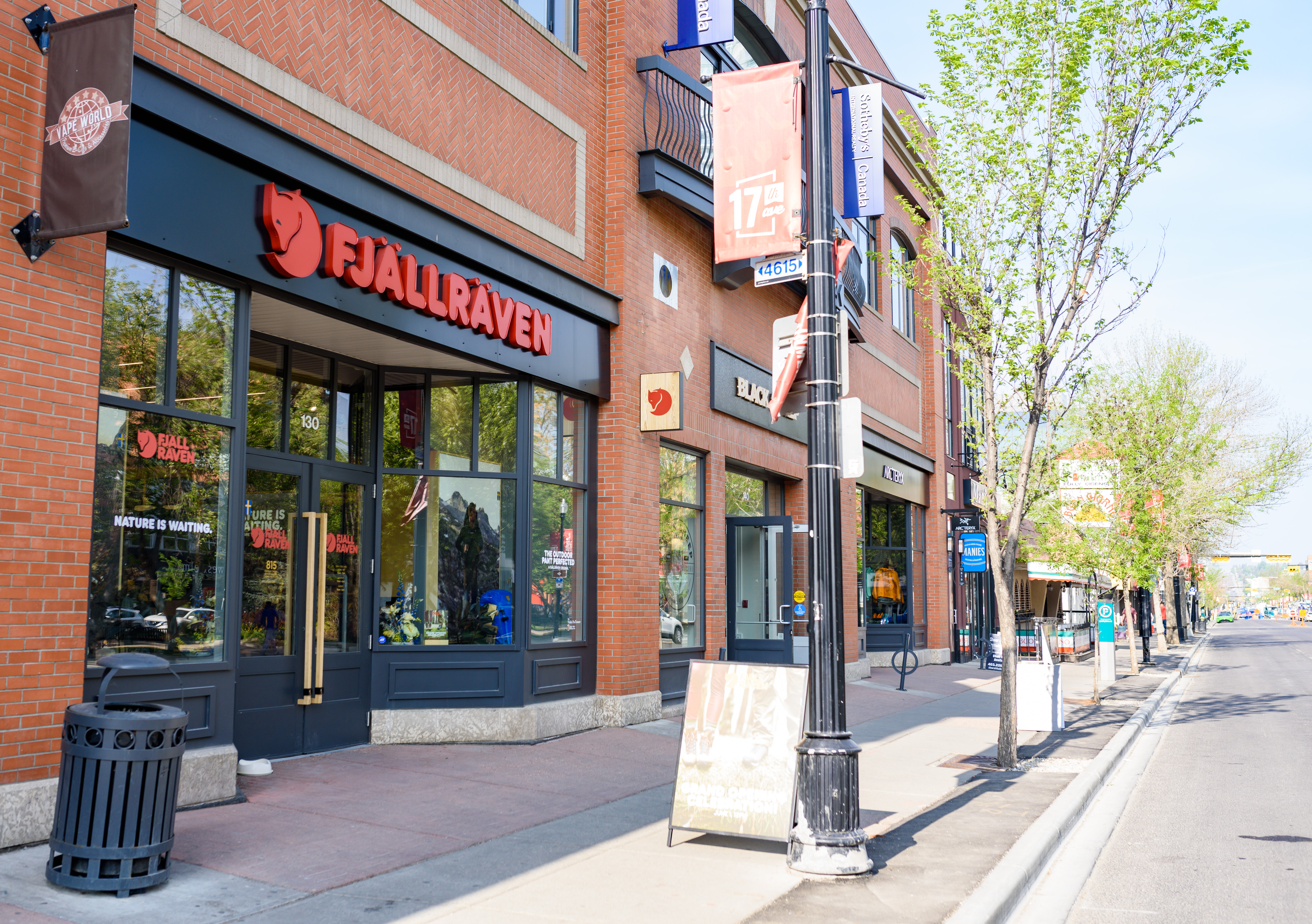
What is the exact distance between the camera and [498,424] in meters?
11.3

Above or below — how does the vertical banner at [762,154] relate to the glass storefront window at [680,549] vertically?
above

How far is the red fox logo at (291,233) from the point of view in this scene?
A: 805 cm

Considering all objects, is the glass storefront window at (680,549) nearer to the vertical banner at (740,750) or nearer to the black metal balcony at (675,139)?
the black metal balcony at (675,139)

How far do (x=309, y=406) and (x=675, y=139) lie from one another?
6594mm

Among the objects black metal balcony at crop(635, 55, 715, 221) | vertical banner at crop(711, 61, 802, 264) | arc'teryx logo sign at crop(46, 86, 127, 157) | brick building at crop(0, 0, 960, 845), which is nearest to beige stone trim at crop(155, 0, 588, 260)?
brick building at crop(0, 0, 960, 845)

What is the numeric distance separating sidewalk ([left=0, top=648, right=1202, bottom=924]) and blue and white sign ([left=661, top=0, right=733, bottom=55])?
939 centimetres

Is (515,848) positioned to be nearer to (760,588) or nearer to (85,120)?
(85,120)

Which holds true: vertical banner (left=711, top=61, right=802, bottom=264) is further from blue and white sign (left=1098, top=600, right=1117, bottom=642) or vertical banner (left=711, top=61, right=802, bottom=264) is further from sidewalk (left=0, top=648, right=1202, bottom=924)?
blue and white sign (left=1098, top=600, right=1117, bottom=642)

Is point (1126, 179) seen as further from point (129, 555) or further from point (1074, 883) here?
point (129, 555)

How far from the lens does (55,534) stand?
6.34m

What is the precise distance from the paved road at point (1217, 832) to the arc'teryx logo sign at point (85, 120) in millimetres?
7286

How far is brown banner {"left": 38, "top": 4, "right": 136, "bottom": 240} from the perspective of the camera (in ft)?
20.1

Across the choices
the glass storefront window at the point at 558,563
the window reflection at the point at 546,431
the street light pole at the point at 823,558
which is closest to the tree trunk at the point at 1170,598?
the glass storefront window at the point at 558,563

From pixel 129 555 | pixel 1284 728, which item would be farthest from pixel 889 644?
pixel 129 555
